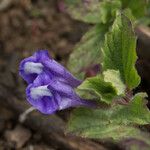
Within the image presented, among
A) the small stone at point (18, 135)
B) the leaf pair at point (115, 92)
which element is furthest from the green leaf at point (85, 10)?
the leaf pair at point (115, 92)

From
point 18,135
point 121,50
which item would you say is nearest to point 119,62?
point 121,50

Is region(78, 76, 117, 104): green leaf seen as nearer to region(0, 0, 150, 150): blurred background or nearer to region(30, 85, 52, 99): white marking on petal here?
region(30, 85, 52, 99): white marking on petal

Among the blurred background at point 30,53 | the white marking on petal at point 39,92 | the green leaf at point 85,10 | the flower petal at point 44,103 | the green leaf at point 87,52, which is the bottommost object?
the blurred background at point 30,53

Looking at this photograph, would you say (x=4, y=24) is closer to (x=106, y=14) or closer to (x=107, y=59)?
(x=106, y=14)

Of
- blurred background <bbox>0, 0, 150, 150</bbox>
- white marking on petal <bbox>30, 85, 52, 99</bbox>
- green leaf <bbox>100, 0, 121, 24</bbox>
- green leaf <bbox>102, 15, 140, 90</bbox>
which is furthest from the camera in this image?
blurred background <bbox>0, 0, 150, 150</bbox>

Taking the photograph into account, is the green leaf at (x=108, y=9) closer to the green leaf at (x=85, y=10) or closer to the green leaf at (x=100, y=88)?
the green leaf at (x=85, y=10)

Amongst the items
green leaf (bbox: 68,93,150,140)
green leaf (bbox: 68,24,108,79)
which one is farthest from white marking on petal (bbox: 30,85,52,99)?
green leaf (bbox: 68,24,108,79)

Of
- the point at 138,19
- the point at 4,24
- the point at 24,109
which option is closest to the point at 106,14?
the point at 138,19
